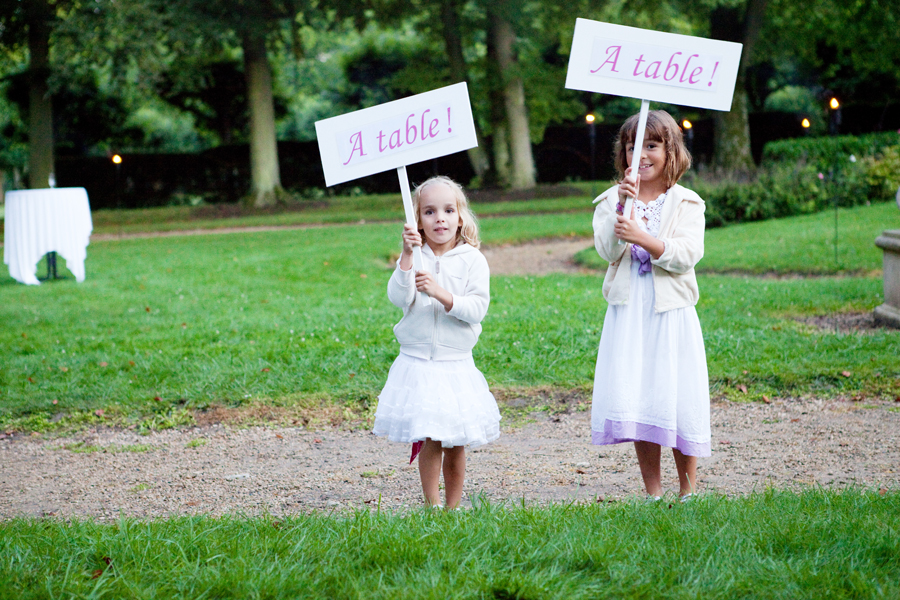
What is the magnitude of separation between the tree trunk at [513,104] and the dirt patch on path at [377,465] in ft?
60.9

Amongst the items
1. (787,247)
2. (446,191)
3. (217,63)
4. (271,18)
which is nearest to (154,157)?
(217,63)

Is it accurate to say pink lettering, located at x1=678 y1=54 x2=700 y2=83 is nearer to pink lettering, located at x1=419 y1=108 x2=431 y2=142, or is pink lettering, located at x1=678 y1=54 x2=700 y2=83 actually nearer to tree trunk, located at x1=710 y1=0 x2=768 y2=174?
pink lettering, located at x1=419 y1=108 x2=431 y2=142

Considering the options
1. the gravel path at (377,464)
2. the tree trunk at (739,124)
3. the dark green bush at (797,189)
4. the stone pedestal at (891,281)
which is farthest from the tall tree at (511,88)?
the gravel path at (377,464)

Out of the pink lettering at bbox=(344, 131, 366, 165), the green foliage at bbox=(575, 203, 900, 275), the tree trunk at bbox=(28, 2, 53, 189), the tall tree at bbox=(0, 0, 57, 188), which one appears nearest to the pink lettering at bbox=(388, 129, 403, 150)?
the pink lettering at bbox=(344, 131, 366, 165)

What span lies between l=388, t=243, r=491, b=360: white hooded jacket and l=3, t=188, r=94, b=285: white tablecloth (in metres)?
8.65

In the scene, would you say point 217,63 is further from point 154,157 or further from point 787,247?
point 787,247

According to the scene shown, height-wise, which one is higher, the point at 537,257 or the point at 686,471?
the point at 537,257

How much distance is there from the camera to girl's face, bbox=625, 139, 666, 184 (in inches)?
142

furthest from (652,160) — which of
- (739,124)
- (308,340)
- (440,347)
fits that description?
(739,124)

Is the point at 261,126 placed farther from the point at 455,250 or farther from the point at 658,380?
the point at 658,380

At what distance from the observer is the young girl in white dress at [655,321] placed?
138 inches

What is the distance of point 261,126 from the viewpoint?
2284cm

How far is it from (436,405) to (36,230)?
904cm

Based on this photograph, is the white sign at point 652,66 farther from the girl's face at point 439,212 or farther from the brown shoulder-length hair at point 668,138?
the girl's face at point 439,212
